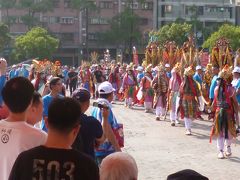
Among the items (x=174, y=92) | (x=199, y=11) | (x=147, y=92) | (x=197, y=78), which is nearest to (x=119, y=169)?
(x=174, y=92)

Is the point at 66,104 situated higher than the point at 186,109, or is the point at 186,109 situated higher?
the point at 66,104

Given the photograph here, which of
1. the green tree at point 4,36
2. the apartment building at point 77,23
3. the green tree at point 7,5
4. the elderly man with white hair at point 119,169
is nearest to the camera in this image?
the elderly man with white hair at point 119,169

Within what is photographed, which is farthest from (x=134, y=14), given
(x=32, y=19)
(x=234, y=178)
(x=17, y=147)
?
(x=17, y=147)

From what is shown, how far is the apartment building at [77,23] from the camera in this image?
77062 millimetres

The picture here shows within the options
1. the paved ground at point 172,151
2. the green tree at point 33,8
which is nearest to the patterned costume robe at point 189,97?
the paved ground at point 172,151

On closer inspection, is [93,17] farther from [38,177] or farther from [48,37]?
[38,177]

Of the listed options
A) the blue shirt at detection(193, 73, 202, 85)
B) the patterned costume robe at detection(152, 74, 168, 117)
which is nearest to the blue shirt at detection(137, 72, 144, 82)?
the patterned costume robe at detection(152, 74, 168, 117)

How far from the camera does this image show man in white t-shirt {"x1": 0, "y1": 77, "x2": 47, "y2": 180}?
14.8 ft

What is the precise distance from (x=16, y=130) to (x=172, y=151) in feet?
26.6

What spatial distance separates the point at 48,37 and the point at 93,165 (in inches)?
2520

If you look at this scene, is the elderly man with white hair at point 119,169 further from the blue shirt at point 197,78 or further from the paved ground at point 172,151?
the blue shirt at point 197,78

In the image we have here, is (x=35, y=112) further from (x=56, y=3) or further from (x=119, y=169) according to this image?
(x=56, y=3)

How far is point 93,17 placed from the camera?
259ft

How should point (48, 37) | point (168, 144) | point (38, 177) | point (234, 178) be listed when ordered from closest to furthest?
point (38, 177) < point (234, 178) < point (168, 144) < point (48, 37)
